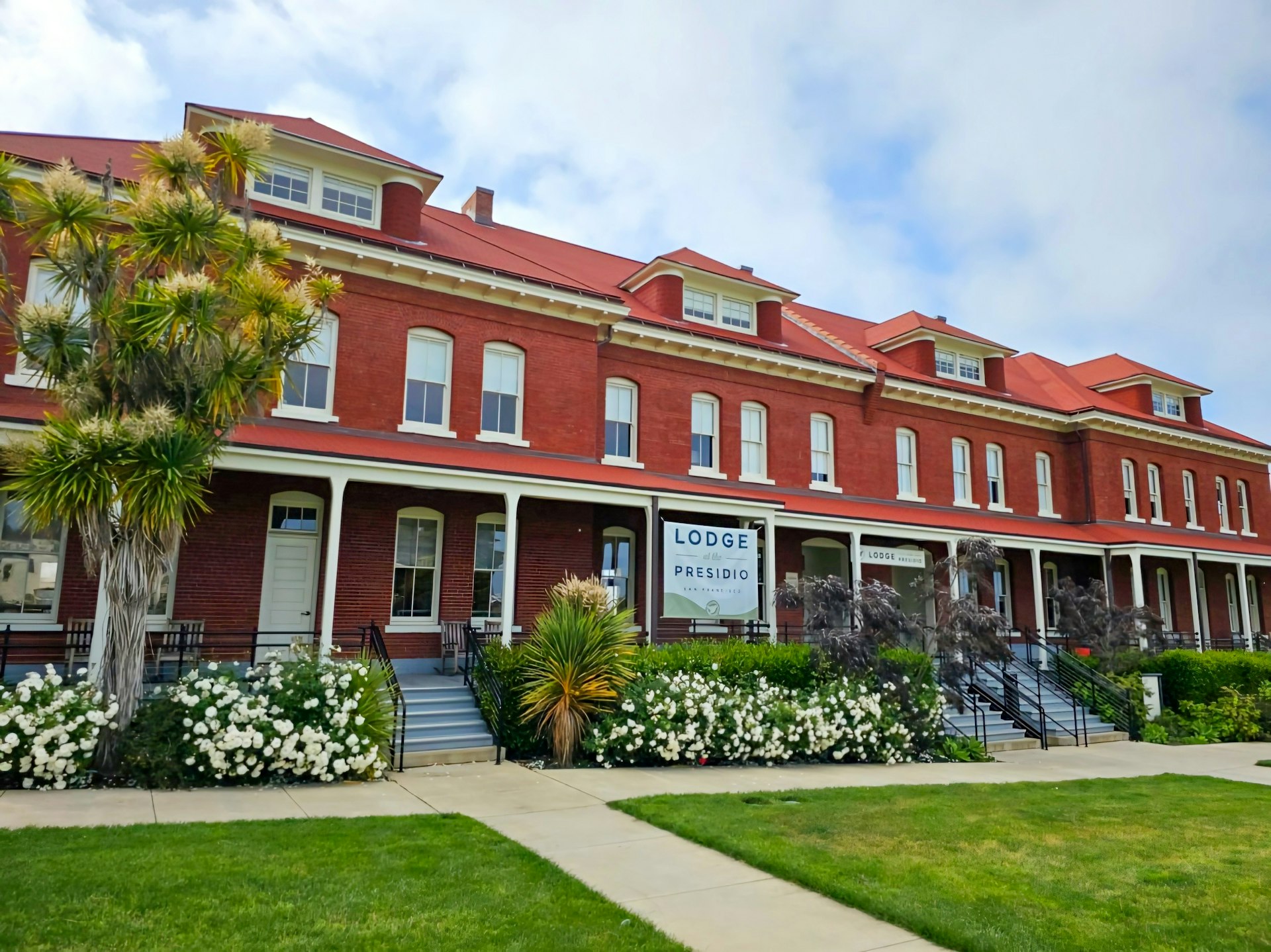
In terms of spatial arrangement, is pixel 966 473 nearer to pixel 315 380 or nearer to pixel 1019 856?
pixel 315 380

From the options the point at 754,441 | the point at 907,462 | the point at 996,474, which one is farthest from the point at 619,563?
the point at 996,474

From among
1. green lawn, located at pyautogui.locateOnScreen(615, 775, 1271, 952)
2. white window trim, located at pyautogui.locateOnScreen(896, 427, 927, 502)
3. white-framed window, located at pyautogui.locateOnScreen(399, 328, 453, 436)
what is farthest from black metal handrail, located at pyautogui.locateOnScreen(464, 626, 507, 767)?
white window trim, located at pyautogui.locateOnScreen(896, 427, 927, 502)

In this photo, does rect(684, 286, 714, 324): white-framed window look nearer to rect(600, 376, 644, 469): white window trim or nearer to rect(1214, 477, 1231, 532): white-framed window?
rect(600, 376, 644, 469): white window trim

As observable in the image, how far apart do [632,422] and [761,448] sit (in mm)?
3794

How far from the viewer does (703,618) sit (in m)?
16.8

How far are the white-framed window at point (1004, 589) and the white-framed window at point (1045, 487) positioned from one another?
111 inches

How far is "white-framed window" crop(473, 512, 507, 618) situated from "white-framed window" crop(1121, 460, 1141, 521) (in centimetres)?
2160

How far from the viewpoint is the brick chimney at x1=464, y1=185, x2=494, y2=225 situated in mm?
22906

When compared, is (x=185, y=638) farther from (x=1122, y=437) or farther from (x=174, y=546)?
(x=1122, y=437)

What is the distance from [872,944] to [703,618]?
11.5m

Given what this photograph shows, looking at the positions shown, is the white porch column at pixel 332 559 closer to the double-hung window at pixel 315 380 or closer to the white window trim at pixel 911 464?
the double-hung window at pixel 315 380

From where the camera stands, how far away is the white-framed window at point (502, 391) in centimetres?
1731

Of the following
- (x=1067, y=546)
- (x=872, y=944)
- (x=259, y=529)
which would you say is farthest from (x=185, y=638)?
(x=1067, y=546)

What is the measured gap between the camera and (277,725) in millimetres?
9750
